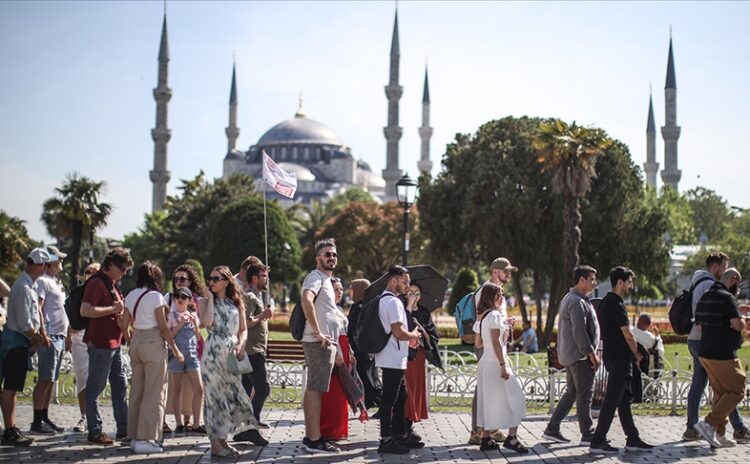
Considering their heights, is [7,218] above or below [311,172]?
below

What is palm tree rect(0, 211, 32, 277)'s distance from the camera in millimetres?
30328

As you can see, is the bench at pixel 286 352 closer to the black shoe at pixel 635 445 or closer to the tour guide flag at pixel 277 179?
the tour guide flag at pixel 277 179

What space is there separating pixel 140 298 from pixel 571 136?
18685 mm

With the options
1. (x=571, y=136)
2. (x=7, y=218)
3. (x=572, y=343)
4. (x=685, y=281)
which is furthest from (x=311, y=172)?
(x=572, y=343)

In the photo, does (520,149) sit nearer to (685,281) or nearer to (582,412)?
(582,412)

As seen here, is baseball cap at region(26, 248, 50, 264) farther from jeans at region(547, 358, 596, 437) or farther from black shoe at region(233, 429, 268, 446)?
jeans at region(547, 358, 596, 437)

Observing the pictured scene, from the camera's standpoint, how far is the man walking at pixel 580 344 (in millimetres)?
8438

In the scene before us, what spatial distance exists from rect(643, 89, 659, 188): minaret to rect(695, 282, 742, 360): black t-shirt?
70555 mm

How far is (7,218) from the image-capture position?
32.7 metres

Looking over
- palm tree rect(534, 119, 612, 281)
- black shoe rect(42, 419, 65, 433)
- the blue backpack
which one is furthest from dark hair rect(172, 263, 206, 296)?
palm tree rect(534, 119, 612, 281)

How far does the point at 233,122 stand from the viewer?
390 feet

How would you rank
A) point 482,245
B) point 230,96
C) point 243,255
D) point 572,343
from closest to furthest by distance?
1. point 572,343
2. point 482,245
3. point 243,255
4. point 230,96

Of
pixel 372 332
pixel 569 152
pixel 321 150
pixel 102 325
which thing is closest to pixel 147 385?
pixel 102 325

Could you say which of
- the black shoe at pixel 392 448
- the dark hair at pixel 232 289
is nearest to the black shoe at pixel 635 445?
the black shoe at pixel 392 448
